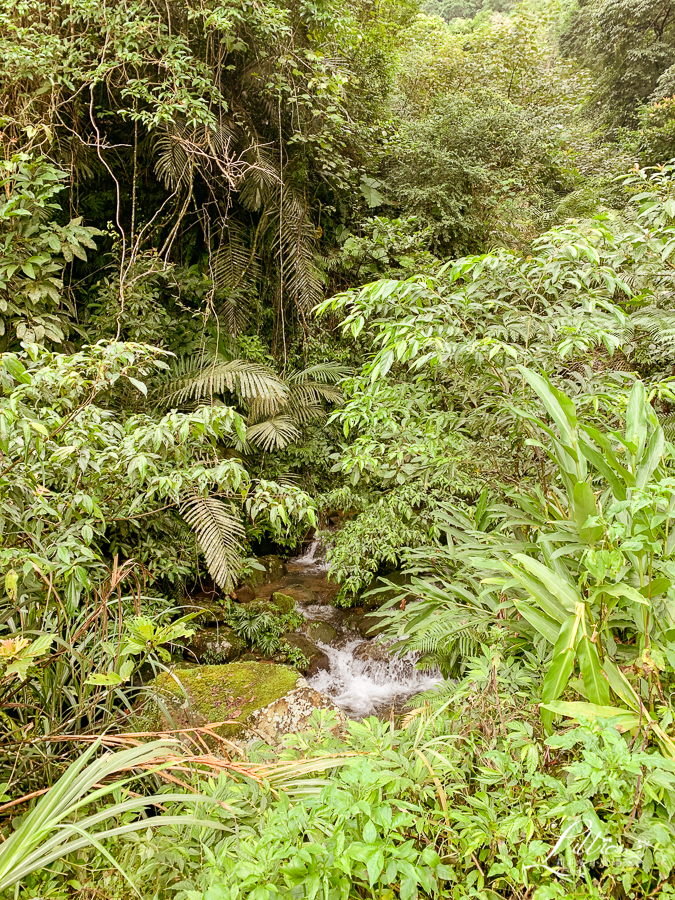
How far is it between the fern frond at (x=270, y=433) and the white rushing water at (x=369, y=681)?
80.4 inches

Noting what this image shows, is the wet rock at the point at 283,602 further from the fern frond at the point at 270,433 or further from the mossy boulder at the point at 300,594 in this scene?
the fern frond at the point at 270,433

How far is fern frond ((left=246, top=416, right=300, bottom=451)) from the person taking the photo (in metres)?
4.73

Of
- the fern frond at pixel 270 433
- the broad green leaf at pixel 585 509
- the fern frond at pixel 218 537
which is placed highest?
the broad green leaf at pixel 585 509

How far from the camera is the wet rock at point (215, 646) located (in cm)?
366

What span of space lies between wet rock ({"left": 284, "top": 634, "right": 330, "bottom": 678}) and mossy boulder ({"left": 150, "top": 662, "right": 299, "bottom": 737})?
1.06 meters

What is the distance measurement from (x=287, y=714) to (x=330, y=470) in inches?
68.9

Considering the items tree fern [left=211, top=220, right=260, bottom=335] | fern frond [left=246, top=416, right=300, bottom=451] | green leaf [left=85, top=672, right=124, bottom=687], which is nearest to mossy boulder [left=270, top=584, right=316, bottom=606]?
fern frond [left=246, top=416, right=300, bottom=451]

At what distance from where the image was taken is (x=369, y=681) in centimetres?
377

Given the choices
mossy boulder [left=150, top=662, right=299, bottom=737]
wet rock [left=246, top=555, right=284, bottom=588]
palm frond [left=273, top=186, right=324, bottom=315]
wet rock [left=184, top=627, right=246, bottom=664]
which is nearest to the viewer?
mossy boulder [left=150, top=662, right=299, bottom=737]

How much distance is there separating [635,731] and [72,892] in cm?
149

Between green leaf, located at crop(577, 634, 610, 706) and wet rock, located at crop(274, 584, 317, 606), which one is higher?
green leaf, located at crop(577, 634, 610, 706)

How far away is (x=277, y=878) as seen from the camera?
3.20 feet

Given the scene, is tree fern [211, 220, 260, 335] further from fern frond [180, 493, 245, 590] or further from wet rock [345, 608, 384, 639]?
wet rock [345, 608, 384, 639]

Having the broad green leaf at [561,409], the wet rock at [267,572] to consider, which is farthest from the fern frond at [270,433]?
the broad green leaf at [561,409]
